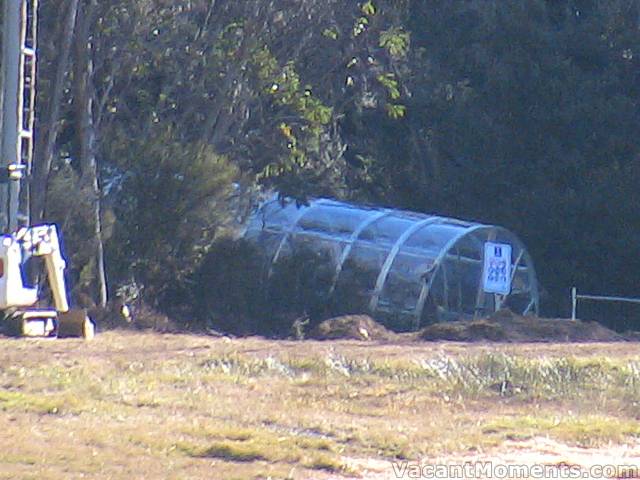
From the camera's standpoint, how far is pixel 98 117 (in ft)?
74.8

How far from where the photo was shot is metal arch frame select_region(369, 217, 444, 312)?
2702cm

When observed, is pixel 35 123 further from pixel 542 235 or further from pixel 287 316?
pixel 542 235

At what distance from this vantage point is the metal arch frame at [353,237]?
26.6 metres

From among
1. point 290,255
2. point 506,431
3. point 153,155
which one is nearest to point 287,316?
point 290,255

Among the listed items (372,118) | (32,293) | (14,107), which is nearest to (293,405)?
(32,293)

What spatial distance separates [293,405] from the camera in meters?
12.5

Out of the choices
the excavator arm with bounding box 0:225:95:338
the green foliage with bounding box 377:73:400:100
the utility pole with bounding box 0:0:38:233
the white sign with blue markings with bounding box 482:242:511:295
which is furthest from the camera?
the white sign with blue markings with bounding box 482:242:511:295

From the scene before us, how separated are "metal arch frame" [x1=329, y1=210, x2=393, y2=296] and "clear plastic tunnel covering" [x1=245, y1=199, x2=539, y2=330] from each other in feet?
0.07

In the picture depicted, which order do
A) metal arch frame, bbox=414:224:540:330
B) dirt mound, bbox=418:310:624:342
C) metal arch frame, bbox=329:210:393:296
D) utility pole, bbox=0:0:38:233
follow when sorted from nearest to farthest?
utility pole, bbox=0:0:38:233 → dirt mound, bbox=418:310:624:342 → metal arch frame, bbox=329:210:393:296 → metal arch frame, bbox=414:224:540:330

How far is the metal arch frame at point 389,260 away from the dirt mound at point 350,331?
5203 millimetres

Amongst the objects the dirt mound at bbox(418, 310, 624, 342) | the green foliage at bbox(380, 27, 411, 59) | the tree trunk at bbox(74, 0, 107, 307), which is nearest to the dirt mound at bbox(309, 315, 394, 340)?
the dirt mound at bbox(418, 310, 624, 342)

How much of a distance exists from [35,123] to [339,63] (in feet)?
20.2

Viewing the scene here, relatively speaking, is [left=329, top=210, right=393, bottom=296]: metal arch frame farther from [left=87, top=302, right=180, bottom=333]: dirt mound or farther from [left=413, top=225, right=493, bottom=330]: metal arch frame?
[left=87, top=302, right=180, bottom=333]: dirt mound

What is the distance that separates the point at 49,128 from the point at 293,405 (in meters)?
10.3
